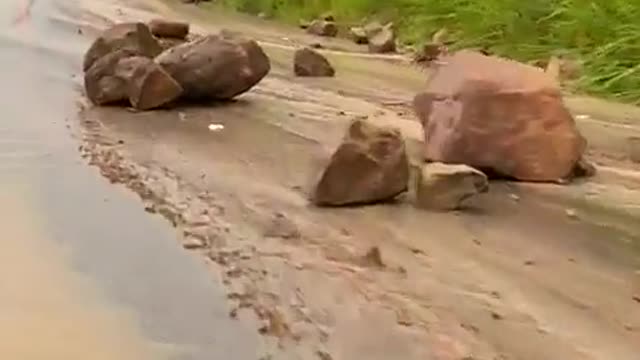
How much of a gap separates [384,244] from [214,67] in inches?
94.5

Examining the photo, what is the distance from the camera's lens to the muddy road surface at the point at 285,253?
2.97 m

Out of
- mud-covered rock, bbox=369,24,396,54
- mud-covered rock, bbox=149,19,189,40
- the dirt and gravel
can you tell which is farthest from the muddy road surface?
mud-covered rock, bbox=149,19,189,40

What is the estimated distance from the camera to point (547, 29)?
21.5 feet

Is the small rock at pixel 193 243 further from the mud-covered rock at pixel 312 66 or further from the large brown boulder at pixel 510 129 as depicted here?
the mud-covered rock at pixel 312 66

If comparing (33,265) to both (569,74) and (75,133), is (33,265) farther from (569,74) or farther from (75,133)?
(569,74)

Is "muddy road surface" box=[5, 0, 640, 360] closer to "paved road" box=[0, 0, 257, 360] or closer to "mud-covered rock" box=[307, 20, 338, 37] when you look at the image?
"paved road" box=[0, 0, 257, 360]

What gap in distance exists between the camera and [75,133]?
527cm

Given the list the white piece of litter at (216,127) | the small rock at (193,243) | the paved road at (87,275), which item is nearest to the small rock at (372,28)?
the white piece of litter at (216,127)

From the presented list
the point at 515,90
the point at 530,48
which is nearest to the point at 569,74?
the point at 530,48

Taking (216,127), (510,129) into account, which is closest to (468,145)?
(510,129)

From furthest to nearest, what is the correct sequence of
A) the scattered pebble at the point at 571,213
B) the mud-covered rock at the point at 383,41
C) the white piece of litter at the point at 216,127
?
the mud-covered rock at the point at 383,41 < the white piece of litter at the point at 216,127 < the scattered pebble at the point at 571,213

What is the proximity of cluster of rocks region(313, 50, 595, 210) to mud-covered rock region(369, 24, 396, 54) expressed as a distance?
9.40ft

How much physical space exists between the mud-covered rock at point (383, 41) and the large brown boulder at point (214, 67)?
4.68 feet

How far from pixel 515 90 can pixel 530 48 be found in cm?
224
